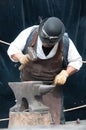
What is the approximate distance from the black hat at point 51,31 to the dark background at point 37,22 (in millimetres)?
1439

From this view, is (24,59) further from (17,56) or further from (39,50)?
(39,50)

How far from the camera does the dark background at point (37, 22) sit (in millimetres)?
5367

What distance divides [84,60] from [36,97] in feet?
6.16

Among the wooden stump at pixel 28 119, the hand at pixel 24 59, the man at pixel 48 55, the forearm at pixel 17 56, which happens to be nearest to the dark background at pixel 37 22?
the man at pixel 48 55

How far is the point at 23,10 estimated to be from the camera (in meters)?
5.38

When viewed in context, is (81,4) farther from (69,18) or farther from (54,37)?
(54,37)

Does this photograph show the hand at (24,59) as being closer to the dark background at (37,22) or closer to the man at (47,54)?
the man at (47,54)

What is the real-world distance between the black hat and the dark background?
56.7 inches

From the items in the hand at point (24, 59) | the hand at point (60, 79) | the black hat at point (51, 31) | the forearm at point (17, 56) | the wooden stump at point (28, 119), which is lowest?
the wooden stump at point (28, 119)

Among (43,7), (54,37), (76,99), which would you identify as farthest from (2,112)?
(54,37)

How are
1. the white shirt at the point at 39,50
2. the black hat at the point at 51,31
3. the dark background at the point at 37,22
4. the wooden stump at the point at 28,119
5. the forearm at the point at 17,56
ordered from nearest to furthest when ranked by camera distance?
the wooden stump at the point at 28,119 → the black hat at the point at 51,31 → the forearm at the point at 17,56 → the white shirt at the point at 39,50 → the dark background at the point at 37,22

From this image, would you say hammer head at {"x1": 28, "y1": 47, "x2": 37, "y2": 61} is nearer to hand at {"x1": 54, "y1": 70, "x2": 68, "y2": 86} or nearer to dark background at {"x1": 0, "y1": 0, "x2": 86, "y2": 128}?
hand at {"x1": 54, "y1": 70, "x2": 68, "y2": 86}

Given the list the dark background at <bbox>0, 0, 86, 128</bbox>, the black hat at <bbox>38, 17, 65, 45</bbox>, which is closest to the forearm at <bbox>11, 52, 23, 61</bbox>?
the black hat at <bbox>38, 17, 65, 45</bbox>

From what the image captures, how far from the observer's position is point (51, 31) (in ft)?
12.6
